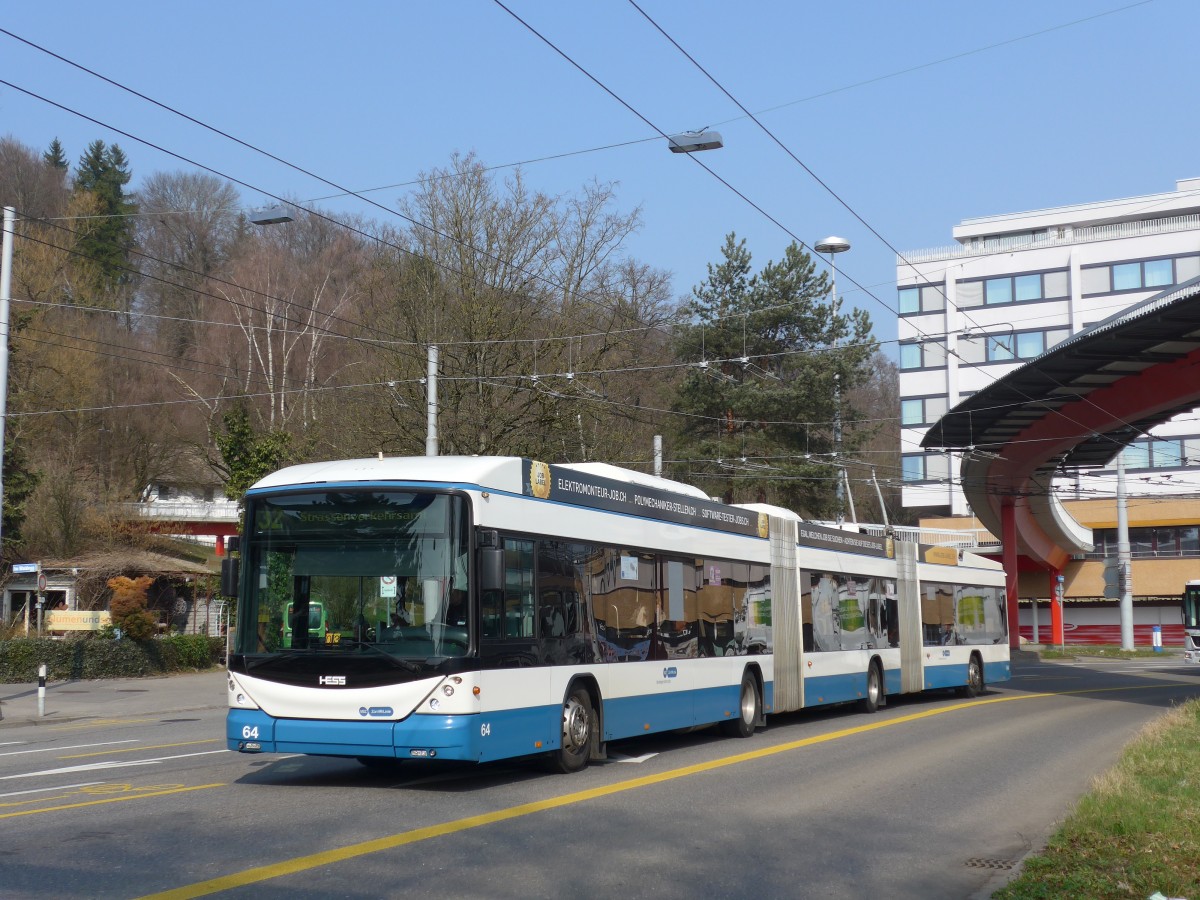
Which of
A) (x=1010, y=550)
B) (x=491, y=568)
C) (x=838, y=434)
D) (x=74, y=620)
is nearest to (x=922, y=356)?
(x=1010, y=550)

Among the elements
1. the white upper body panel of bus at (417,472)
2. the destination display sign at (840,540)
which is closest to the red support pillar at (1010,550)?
the destination display sign at (840,540)

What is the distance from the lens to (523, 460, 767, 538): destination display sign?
13.1m

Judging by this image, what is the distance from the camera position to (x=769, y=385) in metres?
51.6

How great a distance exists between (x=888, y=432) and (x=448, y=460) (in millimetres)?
71527

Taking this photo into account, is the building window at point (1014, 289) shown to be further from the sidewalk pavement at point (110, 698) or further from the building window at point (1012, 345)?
the sidewalk pavement at point (110, 698)

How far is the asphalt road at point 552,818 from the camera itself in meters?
7.86

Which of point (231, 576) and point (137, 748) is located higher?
point (231, 576)

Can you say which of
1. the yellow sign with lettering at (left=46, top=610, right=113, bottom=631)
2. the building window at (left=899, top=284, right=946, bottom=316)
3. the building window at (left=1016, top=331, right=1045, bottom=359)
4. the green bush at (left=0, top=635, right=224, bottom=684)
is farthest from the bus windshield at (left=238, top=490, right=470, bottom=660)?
the building window at (left=899, top=284, right=946, bottom=316)

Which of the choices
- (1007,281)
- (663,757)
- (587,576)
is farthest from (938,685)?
(1007,281)

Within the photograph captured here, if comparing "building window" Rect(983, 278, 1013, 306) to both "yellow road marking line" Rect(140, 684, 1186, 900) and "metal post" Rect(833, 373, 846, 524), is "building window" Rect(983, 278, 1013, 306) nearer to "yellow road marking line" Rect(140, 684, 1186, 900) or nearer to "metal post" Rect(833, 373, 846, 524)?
"metal post" Rect(833, 373, 846, 524)

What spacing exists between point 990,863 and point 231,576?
6.72 metres

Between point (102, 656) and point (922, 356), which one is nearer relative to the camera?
point (102, 656)

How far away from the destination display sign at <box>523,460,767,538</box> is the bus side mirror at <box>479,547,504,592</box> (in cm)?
127

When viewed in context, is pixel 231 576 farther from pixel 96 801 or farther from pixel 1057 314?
pixel 1057 314
